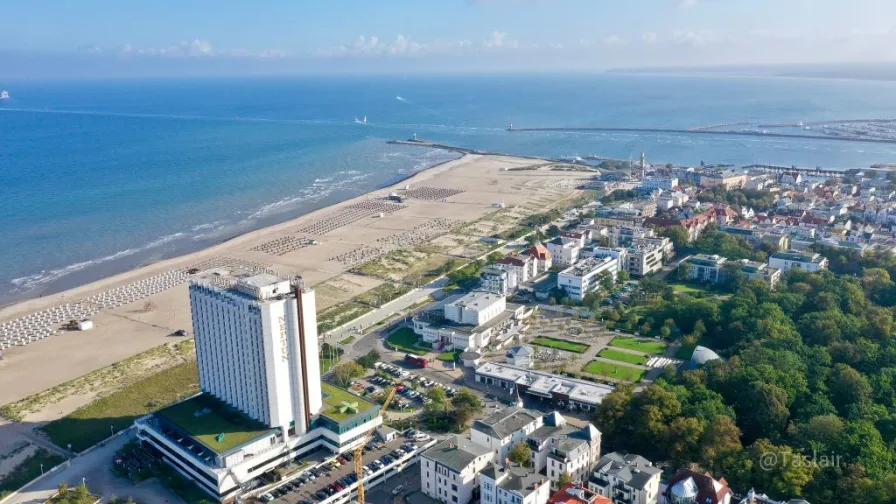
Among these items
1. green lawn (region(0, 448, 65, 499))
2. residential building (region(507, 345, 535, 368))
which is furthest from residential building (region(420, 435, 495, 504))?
green lawn (region(0, 448, 65, 499))

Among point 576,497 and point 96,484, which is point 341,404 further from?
point 576,497

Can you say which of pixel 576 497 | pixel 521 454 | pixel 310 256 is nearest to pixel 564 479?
pixel 521 454

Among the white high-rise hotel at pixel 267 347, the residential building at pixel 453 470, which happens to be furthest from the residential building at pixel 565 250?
the white high-rise hotel at pixel 267 347

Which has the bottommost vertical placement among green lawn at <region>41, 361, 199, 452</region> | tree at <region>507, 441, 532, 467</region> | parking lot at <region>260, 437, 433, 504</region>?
green lawn at <region>41, 361, 199, 452</region>

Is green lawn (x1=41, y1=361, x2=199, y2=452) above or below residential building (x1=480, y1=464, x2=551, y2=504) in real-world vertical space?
below

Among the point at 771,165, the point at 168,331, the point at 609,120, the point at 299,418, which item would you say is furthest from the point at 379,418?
the point at 609,120

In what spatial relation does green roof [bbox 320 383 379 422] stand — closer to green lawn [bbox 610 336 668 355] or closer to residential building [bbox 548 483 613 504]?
residential building [bbox 548 483 613 504]

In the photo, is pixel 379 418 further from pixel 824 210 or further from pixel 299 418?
pixel 824 210
